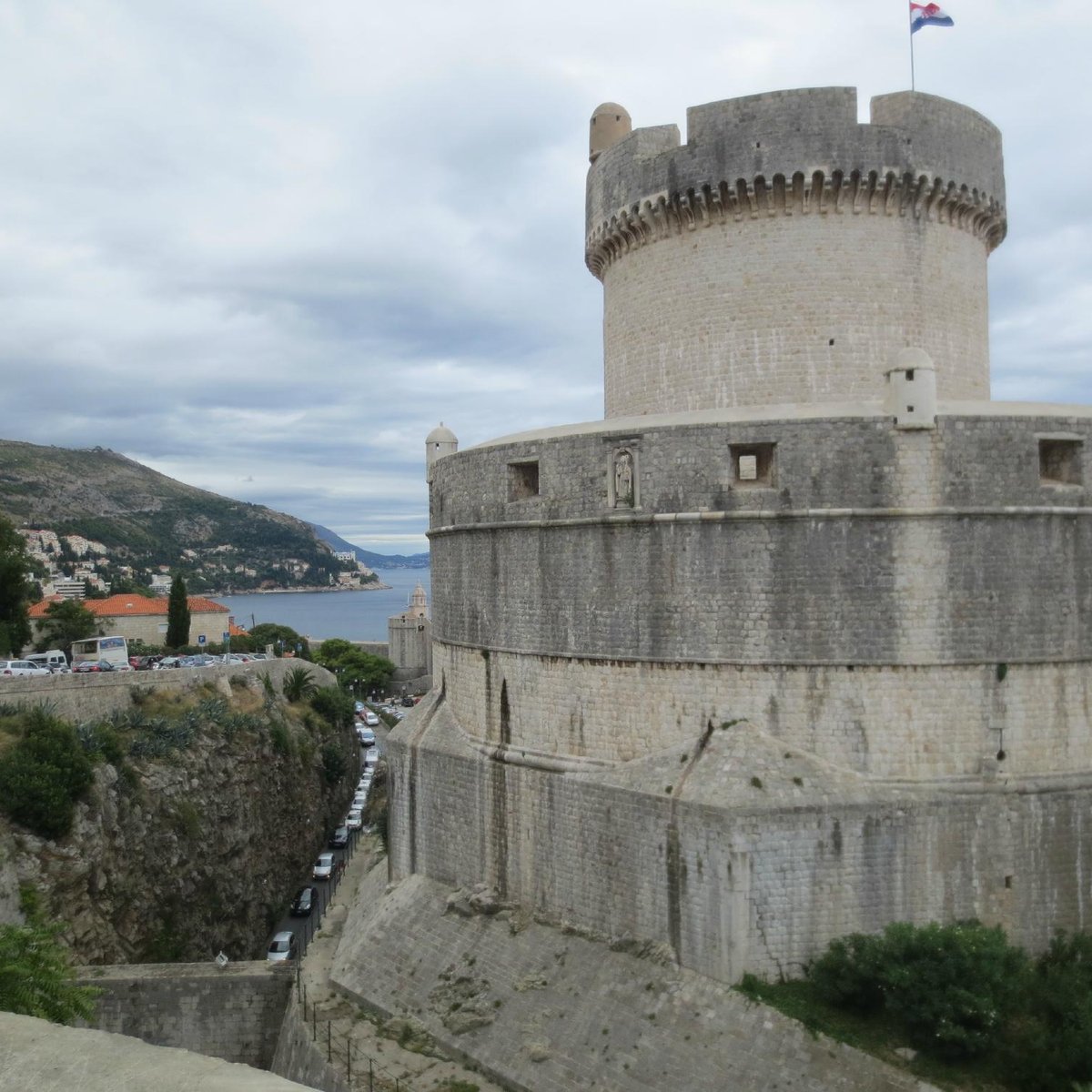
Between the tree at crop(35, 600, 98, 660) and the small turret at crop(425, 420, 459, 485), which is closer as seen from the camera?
the small turret at crop(425, 420, 459, 485)

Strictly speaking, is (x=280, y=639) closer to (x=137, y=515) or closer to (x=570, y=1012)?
(x=570, y=1012)

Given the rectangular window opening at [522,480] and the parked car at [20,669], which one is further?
the parked car at [20,669]

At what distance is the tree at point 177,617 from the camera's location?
127 ft

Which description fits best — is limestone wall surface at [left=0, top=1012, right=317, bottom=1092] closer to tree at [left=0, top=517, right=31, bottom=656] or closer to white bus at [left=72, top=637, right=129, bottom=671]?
tree at [left=0, top=517, right=31, bottom=656]

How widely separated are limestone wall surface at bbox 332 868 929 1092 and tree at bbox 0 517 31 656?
2309 cm

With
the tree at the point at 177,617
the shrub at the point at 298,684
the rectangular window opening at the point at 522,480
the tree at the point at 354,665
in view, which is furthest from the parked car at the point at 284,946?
the tree at the point at 354,665

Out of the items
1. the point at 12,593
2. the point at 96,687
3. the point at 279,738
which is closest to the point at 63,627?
the point at 12,593

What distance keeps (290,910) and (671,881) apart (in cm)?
1642

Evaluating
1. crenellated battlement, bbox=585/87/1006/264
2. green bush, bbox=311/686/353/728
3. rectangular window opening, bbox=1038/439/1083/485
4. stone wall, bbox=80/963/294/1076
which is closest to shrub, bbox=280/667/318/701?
green bush, bbox=311/686/353/728

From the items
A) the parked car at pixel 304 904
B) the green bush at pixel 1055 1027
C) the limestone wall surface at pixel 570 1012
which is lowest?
the parked car at pixel 304 904

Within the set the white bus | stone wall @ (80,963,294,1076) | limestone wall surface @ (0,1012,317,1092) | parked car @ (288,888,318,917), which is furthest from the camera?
the white bus

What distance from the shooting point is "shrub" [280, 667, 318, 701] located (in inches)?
1217

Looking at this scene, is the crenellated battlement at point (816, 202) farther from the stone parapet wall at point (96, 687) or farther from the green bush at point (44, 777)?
the stone parapet wall at point (96, 687)

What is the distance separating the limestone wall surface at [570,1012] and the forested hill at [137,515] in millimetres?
91177
